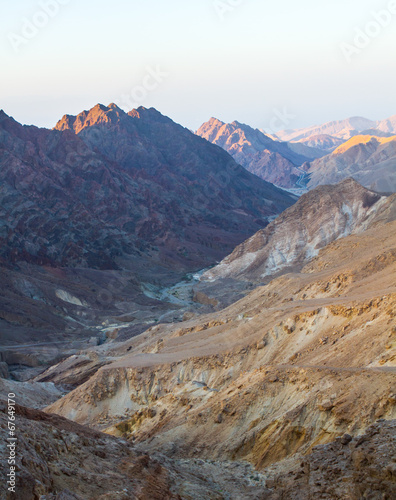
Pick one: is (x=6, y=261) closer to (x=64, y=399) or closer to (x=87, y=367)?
(x=87, y=367)

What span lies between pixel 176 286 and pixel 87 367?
49.2 metres

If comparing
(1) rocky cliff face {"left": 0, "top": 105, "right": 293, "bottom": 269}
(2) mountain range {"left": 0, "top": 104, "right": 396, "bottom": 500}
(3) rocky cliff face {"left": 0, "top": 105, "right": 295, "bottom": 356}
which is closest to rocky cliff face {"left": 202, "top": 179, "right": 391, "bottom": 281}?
(2) mountain range {"left": 0, "top": 104, "right": 396, "bottom": 500}

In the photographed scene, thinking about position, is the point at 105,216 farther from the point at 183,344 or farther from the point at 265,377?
the point at 265,377

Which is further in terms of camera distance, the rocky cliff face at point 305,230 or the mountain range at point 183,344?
the rocky cliff face at point 305,230

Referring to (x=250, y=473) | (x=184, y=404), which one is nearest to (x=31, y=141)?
(x=184, y=404)

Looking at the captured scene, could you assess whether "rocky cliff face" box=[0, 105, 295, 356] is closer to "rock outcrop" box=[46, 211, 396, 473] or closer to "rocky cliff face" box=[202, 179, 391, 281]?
"rocky cliff face" box=[202, 179, 391, 281]

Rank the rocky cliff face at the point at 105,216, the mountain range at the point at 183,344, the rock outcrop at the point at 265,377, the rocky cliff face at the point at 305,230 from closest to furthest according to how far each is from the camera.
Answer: the mountain range at the point at 183,344
the rock outcrop at the point at 265,377
the rocky cliff face at the point at 105,216
the rocky cliff face at the point at 305,230

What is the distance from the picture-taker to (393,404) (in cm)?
1759

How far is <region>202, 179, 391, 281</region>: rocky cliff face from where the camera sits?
7862 centimetres

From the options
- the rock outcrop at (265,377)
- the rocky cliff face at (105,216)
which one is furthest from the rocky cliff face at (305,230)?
the rock outcrop at (265,377)

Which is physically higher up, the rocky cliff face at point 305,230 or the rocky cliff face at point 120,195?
the rocky cliff face at point 120,195

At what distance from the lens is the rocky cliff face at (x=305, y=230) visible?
78.6 metres

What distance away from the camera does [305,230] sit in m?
83.4

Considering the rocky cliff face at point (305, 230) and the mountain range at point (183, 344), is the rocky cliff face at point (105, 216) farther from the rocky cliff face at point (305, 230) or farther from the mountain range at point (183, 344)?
the rocky cliff face at point (305, 230)
